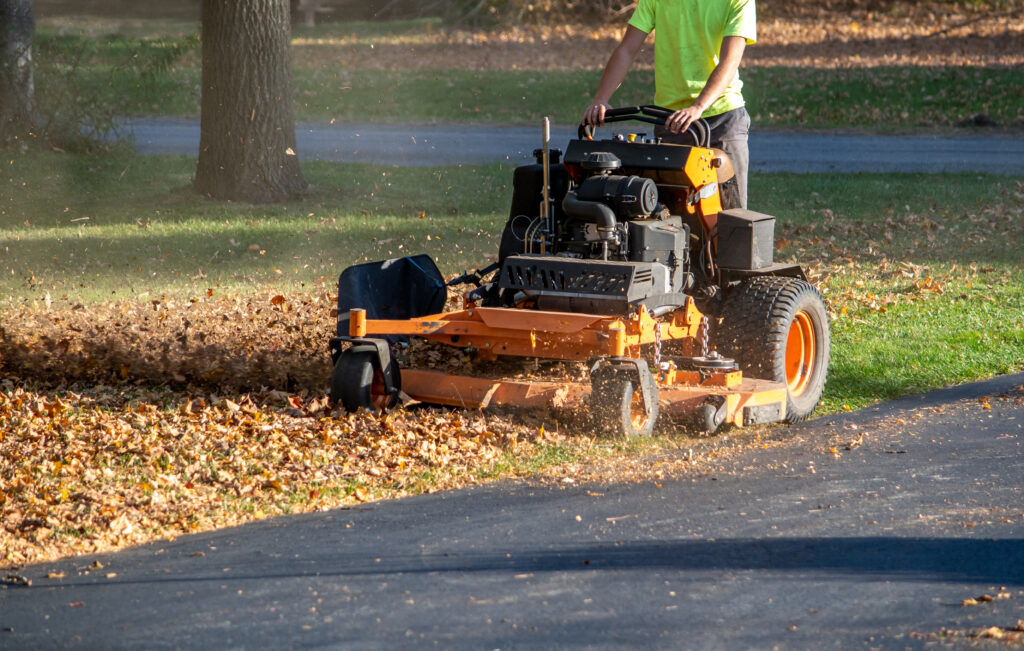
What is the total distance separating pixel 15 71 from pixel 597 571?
13.8 metres

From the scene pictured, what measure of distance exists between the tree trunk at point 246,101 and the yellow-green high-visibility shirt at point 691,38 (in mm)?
6496

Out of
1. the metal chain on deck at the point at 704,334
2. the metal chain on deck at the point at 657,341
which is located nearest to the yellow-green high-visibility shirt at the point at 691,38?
the metal chain on deck at the point at 704,334

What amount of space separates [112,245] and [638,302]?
254 inches

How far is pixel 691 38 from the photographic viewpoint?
670 centimetres

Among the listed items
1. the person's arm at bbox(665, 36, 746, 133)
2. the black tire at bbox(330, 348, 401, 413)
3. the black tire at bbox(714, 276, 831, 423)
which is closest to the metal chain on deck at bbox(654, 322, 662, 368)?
the black tire at bbox(714, 276, 831, 423)

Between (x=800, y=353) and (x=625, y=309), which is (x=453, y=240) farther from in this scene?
(x=625, y=309)

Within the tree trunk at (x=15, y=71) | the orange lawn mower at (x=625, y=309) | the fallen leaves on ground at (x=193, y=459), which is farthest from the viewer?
the tree trunk at (x=15, y=71)

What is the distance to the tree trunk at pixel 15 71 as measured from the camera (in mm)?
15686

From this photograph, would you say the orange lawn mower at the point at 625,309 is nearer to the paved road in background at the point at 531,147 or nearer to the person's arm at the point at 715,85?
the person's arm at the point at 715,85

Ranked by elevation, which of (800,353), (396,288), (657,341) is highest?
(396,288)

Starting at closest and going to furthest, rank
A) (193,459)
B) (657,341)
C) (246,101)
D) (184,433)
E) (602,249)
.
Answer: (193,459), (184,433), (657,341), (602,249), (246,101)

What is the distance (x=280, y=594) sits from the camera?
13.4 ft

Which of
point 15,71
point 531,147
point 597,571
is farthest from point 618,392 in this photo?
point 15,71

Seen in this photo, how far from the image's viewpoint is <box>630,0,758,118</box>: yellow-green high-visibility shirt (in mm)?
6602
